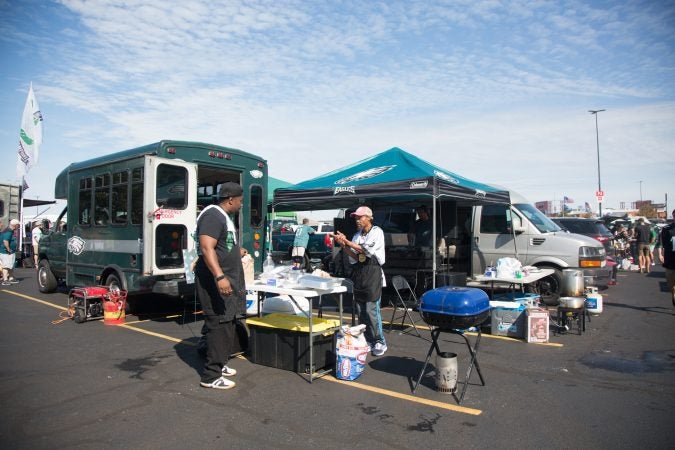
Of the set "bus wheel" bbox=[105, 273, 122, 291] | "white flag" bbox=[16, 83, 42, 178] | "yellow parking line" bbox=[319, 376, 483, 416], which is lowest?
"yellow parking line" bbox=[319, 376, 483, 416]

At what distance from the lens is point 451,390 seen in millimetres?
4590

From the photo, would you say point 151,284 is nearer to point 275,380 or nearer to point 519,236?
point 275,380

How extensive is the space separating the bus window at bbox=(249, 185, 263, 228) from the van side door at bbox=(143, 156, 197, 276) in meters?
1.58

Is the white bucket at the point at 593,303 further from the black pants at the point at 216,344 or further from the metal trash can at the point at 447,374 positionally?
the black pants at the point at 216,344

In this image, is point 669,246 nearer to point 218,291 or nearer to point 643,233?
point 218,291

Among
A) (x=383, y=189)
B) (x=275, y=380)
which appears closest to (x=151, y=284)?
(x=275, y=380)

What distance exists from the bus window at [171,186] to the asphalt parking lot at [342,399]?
2110mm

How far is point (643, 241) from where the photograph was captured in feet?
52.7

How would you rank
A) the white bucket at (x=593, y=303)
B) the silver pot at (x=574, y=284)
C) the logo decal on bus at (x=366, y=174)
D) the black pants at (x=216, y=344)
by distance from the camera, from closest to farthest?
the black pants at (x=216, y=344) < the silver pot at (x=574, y=284) < the white bucket at (x=593, y=303) < the logo decal on bus at (x=366, y=174)

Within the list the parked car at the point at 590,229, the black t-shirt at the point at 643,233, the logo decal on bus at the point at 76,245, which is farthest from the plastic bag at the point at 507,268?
the black t-shirt at the point at 643,233

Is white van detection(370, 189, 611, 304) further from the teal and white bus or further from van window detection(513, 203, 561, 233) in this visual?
the teal and white bus

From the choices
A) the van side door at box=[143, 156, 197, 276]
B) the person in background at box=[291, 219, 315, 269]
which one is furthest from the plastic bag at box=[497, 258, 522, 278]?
the person in background at box=[291, 219, 315, 269]

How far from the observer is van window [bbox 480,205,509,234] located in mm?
10383

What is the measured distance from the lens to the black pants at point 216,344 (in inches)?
184
